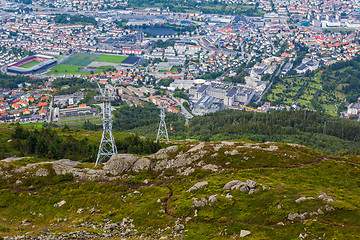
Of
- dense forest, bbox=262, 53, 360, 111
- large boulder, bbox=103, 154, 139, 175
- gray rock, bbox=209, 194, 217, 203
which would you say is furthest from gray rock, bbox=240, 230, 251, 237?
dense forest, bbox=262, 53, 360, 111

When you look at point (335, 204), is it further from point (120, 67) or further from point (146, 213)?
point (120, 67)

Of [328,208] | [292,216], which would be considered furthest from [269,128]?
[292,216]

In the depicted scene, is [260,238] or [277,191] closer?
[260,238]

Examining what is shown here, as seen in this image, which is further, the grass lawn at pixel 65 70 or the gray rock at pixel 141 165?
the grass lawn at pixel 65 70

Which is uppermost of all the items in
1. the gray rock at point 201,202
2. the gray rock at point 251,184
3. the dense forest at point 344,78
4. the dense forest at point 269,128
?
the gray rock at point 251,184

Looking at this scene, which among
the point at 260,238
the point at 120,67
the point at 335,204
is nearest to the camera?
the point at 260,238

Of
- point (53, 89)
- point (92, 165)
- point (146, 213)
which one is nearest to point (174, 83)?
point (53, 89)

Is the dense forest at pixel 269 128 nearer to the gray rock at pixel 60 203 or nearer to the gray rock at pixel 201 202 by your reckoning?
the gray rock at pixel 60 203

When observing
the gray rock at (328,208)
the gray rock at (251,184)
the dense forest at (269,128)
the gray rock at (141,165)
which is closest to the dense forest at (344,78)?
the dense forest at (269,128)
